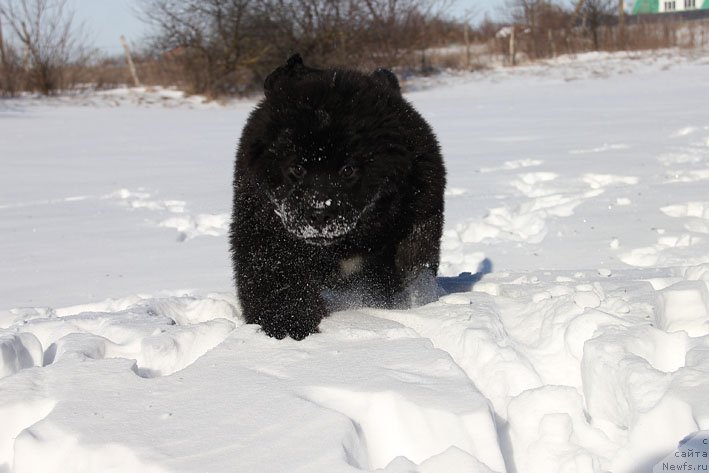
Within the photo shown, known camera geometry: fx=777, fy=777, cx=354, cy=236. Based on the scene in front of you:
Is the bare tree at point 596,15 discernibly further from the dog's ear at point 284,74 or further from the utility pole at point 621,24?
the dog's ear at point 284,74

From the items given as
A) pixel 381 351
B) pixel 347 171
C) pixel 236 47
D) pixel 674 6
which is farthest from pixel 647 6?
pixel 381 351

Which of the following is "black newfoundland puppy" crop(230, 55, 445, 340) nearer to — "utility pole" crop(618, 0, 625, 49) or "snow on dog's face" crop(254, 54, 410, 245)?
"snow on dog's face" crop(254, 54, 410, 245)

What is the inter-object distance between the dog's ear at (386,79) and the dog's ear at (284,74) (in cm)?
34

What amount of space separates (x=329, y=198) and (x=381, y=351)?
0.63 m

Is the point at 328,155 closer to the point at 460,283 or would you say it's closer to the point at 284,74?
the point at 284,74

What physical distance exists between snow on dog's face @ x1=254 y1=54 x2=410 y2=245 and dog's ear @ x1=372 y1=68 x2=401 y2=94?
0.79 feet

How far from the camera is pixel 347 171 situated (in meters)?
3.15

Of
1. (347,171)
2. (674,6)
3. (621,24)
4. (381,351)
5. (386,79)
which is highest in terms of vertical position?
(674,6)

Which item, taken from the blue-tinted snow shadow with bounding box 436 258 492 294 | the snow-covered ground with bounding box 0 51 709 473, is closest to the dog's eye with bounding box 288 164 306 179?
the snow-covered ground with bounding box 0 51 709 473

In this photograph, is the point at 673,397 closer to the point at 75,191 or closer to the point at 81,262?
the point at 81,262

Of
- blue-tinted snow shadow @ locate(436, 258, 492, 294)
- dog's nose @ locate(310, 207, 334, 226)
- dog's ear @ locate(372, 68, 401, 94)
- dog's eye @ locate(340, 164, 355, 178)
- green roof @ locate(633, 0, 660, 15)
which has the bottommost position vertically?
blue-tinted snow shadow @ locate(436, 258, 492, 294)

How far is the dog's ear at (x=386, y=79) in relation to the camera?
11.9 feet

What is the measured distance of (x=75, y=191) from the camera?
837cm

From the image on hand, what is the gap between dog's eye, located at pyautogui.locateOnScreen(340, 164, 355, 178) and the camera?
313cm
